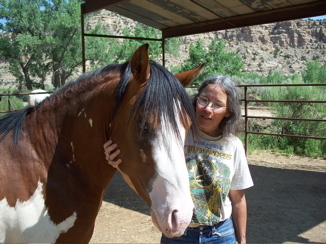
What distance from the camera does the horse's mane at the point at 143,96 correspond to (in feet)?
4.25

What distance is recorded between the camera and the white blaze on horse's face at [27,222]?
4.42 feet

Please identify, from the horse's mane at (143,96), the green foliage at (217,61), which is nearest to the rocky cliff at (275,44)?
the green foliage at (217,61)

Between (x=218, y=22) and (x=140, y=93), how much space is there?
4.62 m

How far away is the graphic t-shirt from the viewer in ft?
5.23

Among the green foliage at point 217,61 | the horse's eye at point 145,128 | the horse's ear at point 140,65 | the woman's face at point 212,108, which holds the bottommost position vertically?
the horse's eye at point 145,128

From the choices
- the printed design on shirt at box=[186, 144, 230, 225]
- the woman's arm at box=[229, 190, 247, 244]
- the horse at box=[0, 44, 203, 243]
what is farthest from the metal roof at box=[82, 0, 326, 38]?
the woman's arm at box=[229, 190, 247, 244]

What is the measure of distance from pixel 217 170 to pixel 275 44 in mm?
61984

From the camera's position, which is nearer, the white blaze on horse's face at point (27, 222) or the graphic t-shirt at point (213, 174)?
the white blaze on horse's face at point (27, 222)

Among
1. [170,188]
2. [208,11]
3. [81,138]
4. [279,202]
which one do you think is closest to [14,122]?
[81,138]

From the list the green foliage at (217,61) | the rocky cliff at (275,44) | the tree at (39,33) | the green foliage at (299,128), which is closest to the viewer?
the green foliage at (299,128)

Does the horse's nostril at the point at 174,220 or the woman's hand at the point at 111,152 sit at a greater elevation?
the woman's hand at the point at 111,152

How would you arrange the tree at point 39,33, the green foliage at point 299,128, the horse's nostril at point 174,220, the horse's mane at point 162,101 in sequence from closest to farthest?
the horse's nostril at point 174,220 → the horse's mane at point 162,101 → the green foliage at point 299,128 → the tree at point 39,33

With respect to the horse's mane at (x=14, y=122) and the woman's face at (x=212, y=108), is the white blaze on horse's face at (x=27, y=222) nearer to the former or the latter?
the horse's mane at (x=14, y=122)

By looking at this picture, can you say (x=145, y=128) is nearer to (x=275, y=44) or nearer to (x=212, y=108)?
(x=212, y=108)
